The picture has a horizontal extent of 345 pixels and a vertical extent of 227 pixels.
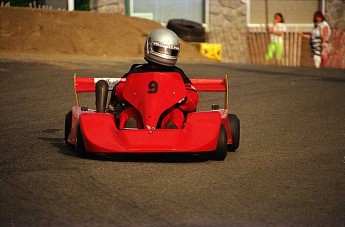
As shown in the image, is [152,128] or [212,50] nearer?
[152,128]

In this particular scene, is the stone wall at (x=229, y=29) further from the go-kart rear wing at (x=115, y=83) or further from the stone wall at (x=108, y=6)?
the go-kart rear wing at (x=115, y=83)

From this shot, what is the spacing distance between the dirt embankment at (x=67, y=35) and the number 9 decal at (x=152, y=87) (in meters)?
14.3

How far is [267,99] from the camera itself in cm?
1681

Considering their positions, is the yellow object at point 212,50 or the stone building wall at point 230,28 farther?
the stone building wall at point 230,28

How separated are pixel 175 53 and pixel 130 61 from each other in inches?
526

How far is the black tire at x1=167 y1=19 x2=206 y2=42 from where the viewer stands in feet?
92.5

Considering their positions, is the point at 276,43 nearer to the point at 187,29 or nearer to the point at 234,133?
the point at 187,29

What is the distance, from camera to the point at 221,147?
9.20m

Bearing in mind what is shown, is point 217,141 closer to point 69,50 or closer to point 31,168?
point 31,168

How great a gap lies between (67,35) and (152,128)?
1608cm

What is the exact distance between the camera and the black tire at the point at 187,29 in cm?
2820

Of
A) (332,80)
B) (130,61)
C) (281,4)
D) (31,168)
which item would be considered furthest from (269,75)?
(31,168)

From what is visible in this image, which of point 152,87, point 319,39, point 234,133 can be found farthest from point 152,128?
point 319,39

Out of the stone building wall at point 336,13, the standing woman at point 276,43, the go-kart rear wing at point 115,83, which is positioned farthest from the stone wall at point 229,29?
the go-kart rear wing at point 115,83
